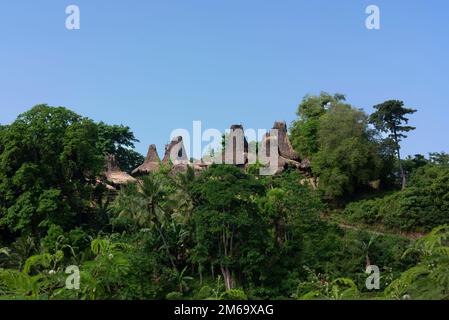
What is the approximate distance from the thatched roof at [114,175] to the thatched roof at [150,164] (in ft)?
5.24

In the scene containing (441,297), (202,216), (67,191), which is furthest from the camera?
(67,191)

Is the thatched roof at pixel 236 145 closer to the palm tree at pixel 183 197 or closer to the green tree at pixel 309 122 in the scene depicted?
the green tree at pixel 309 122

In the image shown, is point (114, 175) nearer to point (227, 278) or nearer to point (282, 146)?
point (282, 146)

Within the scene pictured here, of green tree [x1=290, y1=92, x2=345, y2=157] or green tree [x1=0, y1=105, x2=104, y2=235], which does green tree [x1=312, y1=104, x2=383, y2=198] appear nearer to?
green tree [x1=290, y1=92, x2=345, y2=157]

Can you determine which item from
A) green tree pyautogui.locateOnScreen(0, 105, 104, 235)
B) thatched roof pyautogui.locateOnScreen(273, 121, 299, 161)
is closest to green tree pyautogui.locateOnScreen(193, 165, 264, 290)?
green tree pyautogui.locateOnScreen(0, 105, 104, 235)

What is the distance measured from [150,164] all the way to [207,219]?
53.7ft

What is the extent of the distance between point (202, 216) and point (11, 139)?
9.95 m

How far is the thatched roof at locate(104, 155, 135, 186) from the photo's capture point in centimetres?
3609

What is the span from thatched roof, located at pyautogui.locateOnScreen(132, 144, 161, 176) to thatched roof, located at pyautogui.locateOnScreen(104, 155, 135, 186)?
1.60 metres

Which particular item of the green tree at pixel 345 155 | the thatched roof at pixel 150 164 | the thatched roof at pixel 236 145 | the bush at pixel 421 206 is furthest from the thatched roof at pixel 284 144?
the bush at pixel 421 206

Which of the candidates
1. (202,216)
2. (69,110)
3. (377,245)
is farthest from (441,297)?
(69,110)

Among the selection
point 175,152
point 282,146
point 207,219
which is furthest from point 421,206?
point 175,152
